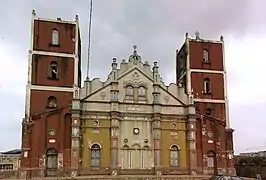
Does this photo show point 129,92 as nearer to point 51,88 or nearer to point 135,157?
point 135,157

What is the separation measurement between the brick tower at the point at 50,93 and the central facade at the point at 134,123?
6.18ft

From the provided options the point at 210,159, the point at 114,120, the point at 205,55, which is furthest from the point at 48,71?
the point at 210,159

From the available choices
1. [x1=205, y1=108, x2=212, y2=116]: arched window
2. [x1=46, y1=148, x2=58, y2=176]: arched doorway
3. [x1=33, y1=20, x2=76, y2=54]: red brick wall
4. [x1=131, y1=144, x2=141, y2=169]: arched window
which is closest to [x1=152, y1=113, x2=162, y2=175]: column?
[x1=131, y1=144, x2=141, y2=169]: arched window

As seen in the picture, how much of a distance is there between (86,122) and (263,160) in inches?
880

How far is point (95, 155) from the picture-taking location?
4066 centimetres

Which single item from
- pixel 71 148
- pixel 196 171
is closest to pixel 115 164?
pixel 71 148

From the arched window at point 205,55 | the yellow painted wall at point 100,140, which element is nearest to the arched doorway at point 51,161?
the yellow painted wall at point 100,140

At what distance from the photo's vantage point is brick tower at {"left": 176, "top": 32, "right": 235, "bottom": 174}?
43625 mm

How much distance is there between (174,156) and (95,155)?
7.74 m

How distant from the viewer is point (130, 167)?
41062mm

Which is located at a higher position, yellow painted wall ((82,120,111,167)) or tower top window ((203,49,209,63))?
tower top window ((203,49,209,63))

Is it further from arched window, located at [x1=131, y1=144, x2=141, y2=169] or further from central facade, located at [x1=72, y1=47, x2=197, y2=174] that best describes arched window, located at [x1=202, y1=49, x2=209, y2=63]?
arched window, located at [x1=131, y1=144, x2=141, y2=169]

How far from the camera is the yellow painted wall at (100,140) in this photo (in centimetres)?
4044

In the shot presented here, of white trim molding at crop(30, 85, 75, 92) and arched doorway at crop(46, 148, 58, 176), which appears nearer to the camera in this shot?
arched doorway at crop(46, 148, 58, 176)
